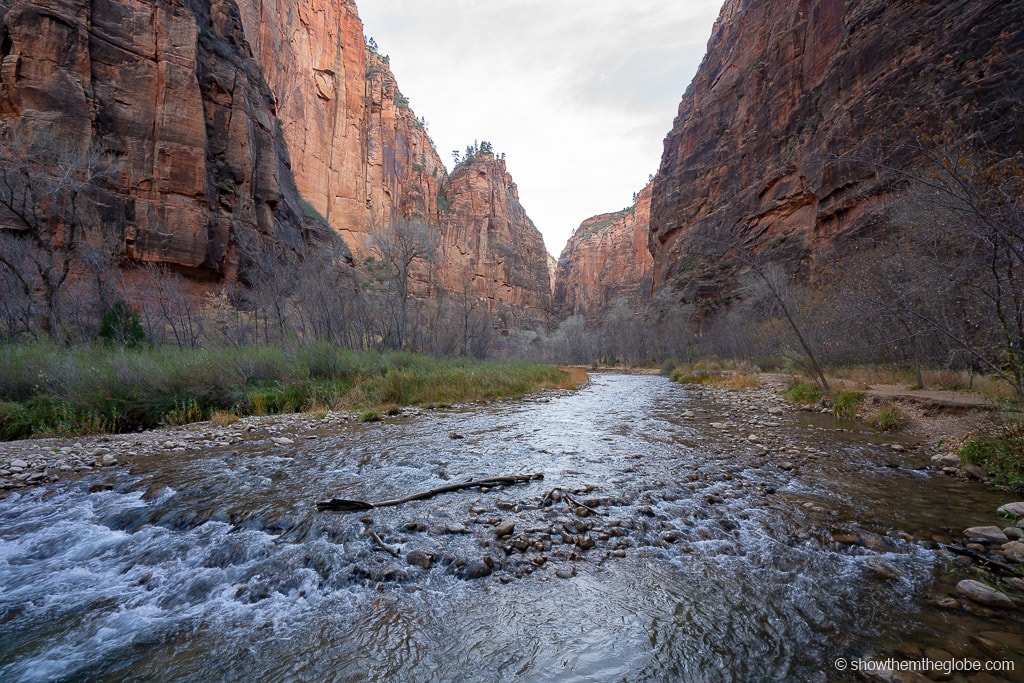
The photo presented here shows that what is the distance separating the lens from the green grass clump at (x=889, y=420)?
7.83 metres

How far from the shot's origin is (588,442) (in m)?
7.35

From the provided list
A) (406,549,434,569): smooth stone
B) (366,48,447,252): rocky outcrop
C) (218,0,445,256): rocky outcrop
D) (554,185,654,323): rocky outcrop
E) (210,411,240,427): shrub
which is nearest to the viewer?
(406,549,434,569): smooth stone

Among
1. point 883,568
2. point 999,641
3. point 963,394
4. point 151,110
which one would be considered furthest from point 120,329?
point 963,394

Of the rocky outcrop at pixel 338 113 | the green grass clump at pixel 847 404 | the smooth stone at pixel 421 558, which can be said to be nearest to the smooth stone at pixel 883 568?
the smooth stone at pixel 421 558

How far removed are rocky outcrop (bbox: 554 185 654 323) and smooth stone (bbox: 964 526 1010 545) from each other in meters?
76.6

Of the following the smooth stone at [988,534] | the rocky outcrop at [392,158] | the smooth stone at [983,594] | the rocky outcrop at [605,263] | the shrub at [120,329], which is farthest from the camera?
the rocky outcrop at [605,263]

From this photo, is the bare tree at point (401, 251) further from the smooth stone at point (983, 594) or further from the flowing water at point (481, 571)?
the smooth stone at point (983, 594)

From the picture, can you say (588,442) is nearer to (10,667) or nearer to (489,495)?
(489,495)

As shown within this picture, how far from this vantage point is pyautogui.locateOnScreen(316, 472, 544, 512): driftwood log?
4066 mm

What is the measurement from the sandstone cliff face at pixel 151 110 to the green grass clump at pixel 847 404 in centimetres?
3273

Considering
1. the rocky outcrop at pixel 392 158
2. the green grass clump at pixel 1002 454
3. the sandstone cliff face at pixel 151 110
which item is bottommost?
the green grass clump at pixel 1002 454

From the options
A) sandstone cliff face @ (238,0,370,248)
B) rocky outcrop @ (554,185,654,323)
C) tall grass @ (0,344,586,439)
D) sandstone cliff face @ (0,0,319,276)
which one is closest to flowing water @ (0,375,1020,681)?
tall grass @ (0,344,586,439)

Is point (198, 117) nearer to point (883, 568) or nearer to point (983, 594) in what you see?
point (883, 568)

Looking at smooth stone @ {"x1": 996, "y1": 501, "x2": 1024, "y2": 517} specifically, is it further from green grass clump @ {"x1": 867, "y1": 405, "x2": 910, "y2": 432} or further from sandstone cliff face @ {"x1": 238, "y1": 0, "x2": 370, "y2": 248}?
sandstone cliff face @ {"x1": 238, "y1": 0, "x2": 370, "y2": 248}
